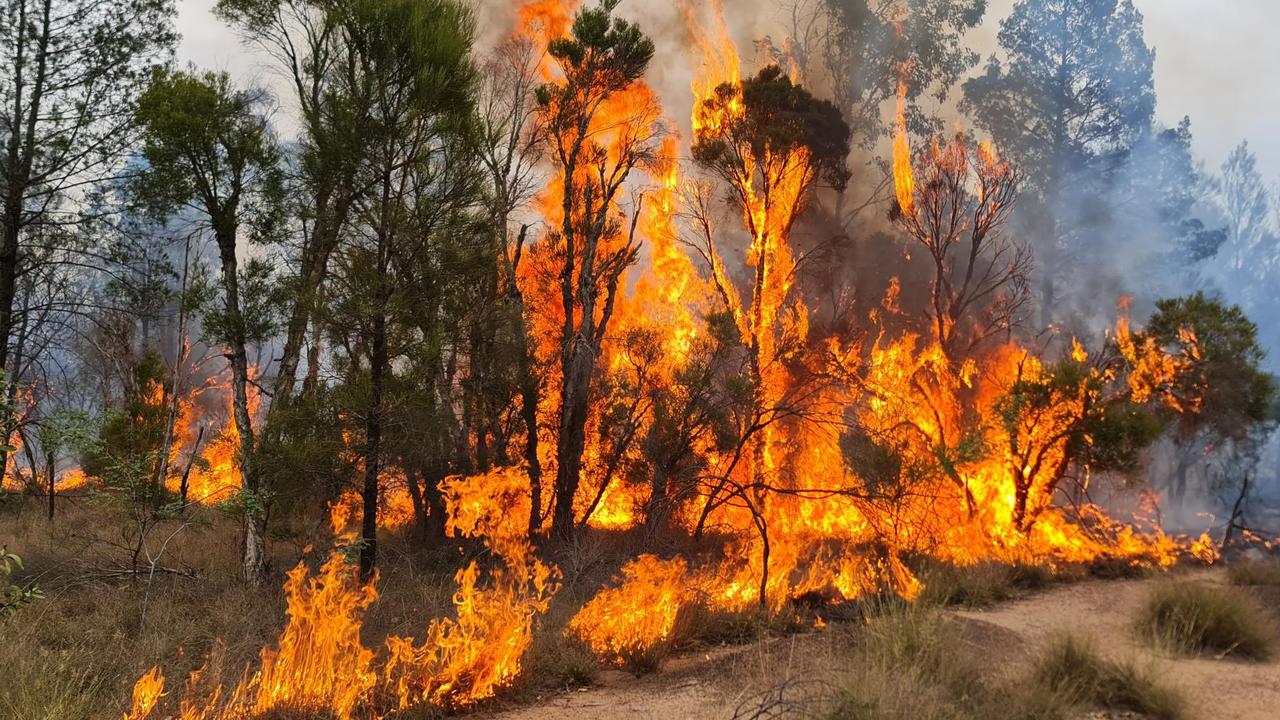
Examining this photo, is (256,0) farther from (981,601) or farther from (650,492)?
(981,601)

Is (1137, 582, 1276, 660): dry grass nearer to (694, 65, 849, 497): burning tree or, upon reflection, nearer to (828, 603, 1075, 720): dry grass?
(828, 603, 1075, 720): dry grass

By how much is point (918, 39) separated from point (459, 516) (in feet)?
87.3

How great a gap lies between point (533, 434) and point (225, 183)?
6749mm

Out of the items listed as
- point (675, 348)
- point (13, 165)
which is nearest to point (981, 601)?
point (675, 348)

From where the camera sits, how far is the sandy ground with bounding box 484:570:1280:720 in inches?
267

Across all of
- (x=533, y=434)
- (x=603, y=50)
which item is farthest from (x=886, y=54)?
(x=533, y=434)

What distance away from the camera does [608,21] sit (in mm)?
15539

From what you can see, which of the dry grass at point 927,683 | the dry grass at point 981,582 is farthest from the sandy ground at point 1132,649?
the dry grass at point 927,683

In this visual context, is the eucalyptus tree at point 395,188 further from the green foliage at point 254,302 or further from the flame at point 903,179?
the flame at point 903,179

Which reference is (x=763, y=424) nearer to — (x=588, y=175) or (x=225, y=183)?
(x=588, y=175)

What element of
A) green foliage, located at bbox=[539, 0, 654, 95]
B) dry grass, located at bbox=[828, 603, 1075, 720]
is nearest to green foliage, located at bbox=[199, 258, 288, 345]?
green foliage, located at bbox=[539, 0, 654, 95]

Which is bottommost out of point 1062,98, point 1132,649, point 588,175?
point 1132,649

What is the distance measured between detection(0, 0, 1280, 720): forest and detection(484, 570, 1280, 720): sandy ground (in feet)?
0.22

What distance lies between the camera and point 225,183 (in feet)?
36.4
